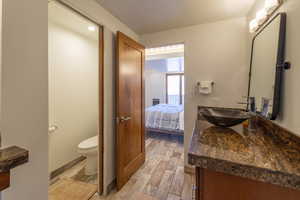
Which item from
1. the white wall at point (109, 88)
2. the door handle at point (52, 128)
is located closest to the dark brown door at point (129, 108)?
the white wall at point (109, 88)

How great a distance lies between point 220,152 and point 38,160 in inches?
48.0

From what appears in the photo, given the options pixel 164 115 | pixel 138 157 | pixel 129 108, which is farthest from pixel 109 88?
pixel 164 115

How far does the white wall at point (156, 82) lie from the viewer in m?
6.50

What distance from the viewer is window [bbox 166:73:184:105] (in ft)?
21.9

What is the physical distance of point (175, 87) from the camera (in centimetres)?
681

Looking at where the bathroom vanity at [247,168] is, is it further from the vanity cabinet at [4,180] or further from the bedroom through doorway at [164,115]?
the bedroom through doorway at [164,115]

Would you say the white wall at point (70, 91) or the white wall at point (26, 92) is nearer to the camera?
the white wall at point (26, 92)

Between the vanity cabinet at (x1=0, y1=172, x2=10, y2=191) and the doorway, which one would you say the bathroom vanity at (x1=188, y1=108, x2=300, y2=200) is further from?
the doorway

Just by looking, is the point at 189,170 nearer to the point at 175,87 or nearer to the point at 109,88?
the point at 109,88

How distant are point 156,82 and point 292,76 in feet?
19.7

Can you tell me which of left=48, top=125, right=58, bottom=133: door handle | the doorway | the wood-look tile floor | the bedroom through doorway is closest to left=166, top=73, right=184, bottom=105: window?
the bedroom through doorway

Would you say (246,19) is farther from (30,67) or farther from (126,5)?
(30,67)

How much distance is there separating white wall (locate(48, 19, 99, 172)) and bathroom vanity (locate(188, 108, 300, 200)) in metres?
2.08

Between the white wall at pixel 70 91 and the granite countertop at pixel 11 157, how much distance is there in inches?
51.6
